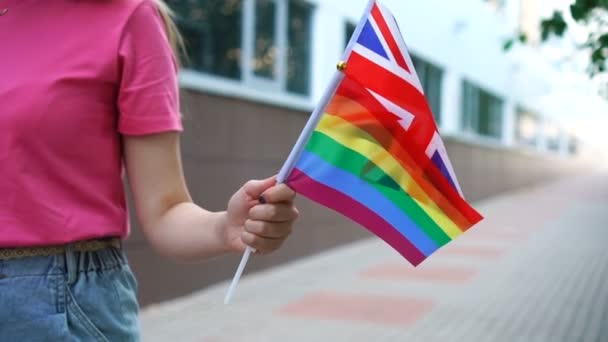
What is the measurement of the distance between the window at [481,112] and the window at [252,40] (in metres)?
8.89

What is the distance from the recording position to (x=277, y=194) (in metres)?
1.38

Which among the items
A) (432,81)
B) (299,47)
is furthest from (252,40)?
(432,81)

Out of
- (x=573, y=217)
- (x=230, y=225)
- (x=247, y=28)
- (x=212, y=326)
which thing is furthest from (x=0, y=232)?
(x=573, y=217)

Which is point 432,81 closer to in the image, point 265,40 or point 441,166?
point 265,40

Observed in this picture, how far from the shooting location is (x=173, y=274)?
259 inches

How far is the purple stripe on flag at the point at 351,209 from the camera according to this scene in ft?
4.74

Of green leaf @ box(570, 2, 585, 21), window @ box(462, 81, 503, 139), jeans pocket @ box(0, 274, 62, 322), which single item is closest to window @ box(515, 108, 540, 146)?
window @ box(462, 81, 503, 139)

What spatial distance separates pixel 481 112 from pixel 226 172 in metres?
13.4

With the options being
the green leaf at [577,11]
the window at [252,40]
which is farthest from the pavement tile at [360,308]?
the green leaf at [577,11]

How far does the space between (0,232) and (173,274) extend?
5.26m

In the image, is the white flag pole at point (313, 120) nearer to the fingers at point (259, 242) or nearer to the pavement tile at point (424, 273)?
the fingers at point (259, 242)

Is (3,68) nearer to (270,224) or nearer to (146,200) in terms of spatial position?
(146,200)

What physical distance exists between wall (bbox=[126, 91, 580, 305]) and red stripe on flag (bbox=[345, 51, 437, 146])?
4677mm

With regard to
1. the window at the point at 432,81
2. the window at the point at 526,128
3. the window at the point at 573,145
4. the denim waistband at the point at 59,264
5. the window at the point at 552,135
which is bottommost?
the window at the point at 573,145
